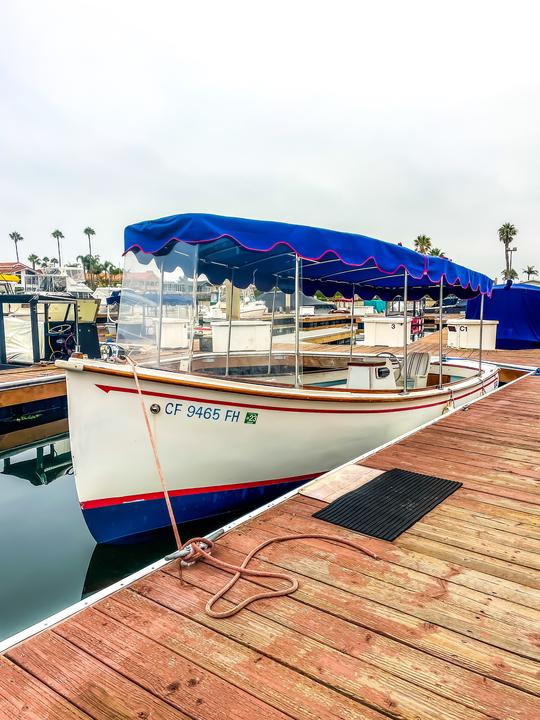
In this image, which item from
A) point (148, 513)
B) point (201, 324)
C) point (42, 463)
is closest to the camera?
point (148, 513)

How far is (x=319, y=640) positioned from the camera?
85.6 inches

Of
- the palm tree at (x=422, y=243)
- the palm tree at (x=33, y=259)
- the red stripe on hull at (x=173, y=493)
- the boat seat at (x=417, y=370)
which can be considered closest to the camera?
the red stripe on hull at (x=173, y=493)

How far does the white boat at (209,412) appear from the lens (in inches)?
162

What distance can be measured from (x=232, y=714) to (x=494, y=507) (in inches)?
104

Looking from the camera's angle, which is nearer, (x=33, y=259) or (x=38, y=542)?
(x=38, y=542)

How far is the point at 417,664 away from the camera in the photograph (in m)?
2.02

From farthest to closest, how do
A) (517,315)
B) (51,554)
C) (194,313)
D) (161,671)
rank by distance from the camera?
1. (517,315)
2. (194,313)
3. (51,554)
4. (161,671)

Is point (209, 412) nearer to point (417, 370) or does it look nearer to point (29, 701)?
point (29, 701)

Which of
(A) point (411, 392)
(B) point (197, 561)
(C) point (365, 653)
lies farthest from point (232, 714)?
(A) point (411, 392)

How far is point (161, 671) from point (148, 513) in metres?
2.49

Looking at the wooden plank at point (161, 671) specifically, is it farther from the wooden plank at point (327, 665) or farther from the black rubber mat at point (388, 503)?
the black rubber mat at point (388, 503)

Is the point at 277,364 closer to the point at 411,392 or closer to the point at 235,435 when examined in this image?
the point at 235,435

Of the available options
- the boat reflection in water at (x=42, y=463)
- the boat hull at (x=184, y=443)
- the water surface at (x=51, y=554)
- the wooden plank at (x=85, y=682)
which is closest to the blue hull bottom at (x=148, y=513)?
the boat hull at (x=184, y=443)

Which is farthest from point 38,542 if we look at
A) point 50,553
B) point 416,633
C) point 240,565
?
point 416,633
